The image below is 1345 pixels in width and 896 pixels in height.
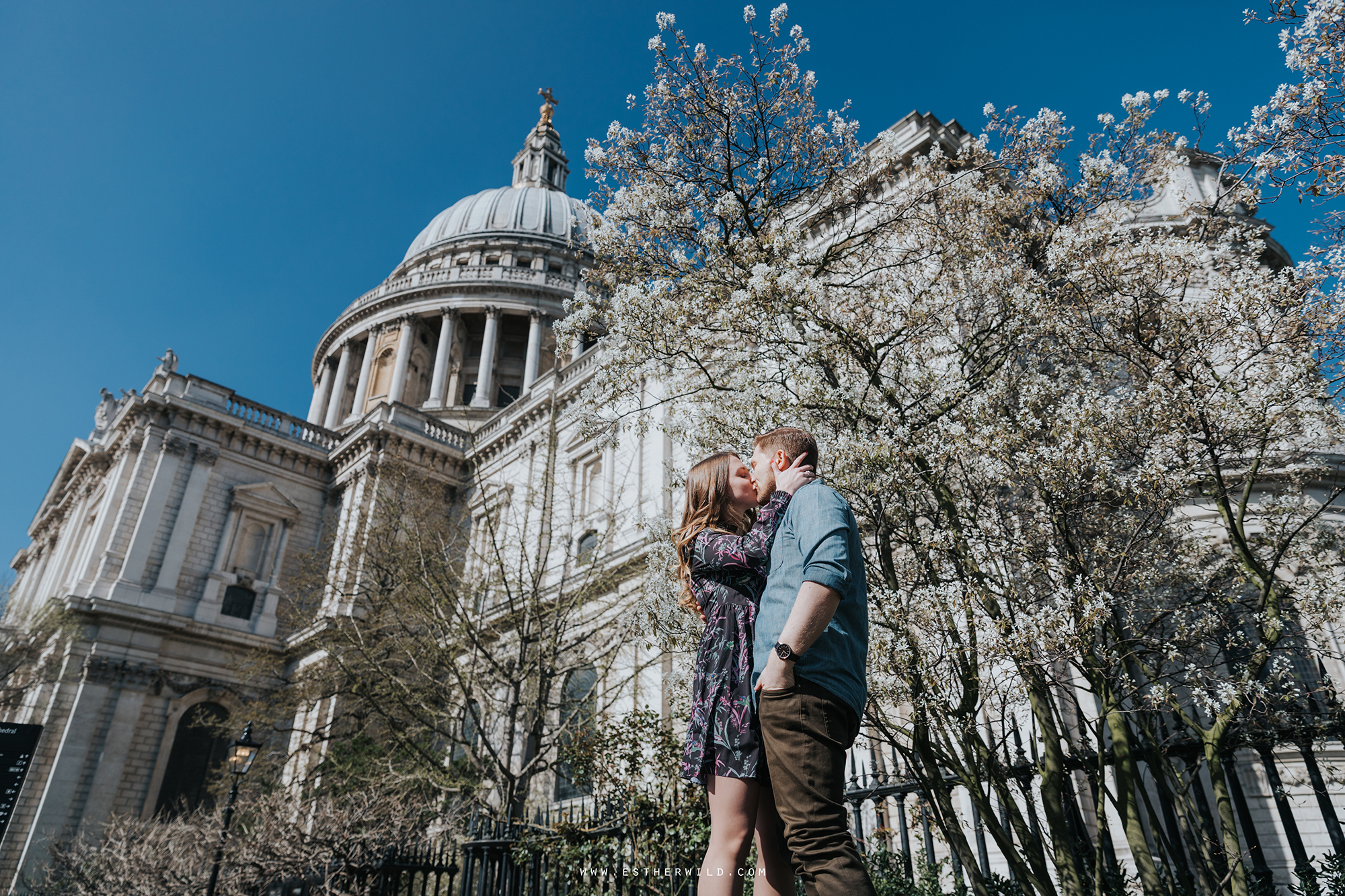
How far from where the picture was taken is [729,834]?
282 centimetres

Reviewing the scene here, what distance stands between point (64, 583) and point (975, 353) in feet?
109

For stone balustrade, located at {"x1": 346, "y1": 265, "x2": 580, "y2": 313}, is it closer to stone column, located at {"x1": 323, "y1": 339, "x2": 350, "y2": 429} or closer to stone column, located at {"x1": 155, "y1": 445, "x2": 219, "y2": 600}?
stone column, located at {"x1": 323, "y1": 339, "x2": 350, "y2": 429}

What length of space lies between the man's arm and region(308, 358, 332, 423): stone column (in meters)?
45.7

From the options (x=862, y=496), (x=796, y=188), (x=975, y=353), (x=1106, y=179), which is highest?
(x=796, y=188)

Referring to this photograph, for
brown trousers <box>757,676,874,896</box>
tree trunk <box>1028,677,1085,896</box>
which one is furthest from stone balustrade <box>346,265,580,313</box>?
brown trousers <box>757,676,874,896</box>

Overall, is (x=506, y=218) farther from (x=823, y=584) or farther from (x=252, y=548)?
(x=823, y=584)

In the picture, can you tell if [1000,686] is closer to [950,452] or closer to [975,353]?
[950,452]

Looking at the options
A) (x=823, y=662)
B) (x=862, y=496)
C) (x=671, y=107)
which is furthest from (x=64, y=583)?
(x=823, y=662)

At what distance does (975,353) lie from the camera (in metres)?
7.29

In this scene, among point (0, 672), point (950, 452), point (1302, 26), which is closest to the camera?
point (1302, 26)

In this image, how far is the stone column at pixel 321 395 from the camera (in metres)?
44.7

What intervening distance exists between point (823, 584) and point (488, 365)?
3955 cm

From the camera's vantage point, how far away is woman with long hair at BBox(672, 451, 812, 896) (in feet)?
9.34

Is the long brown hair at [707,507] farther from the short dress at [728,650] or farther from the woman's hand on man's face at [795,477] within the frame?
the woman's hand on man's face at [795,477]
